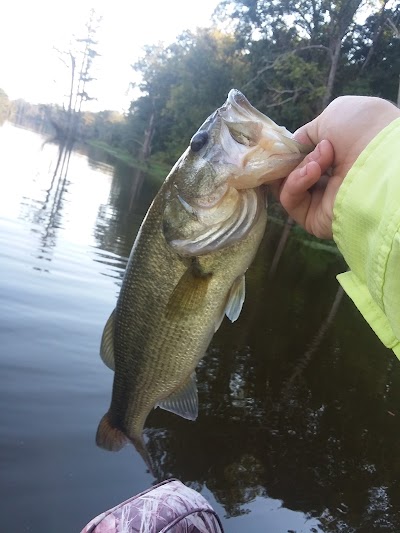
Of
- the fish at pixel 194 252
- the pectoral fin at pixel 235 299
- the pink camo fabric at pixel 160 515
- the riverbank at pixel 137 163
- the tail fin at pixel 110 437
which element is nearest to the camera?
the fish at pixel 194 252

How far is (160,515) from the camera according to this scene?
8.77 feet

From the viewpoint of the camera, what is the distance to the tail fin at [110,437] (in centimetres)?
271

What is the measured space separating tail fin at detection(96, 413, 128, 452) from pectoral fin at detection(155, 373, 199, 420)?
0.29 m

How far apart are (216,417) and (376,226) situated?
408 cm

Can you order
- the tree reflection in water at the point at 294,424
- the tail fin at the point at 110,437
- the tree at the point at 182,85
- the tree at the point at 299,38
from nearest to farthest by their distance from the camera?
the tail fin at the point at 110,437 < the tree reflection in water at the point at 294,424 < the tree at the point at 299,38 < the tree at the point at 182,85

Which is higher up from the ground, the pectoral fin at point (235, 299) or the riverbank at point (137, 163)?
the pectoral fin at point (235, 299)

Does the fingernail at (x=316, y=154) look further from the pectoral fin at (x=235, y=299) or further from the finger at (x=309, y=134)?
the pectoral fin at (x=235, y=299)

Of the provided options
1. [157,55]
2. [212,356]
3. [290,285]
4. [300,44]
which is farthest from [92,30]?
[212,356]

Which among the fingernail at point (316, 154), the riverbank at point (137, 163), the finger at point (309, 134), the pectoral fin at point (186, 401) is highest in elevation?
the finger at point (309, 134)

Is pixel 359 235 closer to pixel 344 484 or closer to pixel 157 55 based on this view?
pixel 344 484

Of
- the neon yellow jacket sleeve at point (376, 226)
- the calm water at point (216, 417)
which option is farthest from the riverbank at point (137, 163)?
the neon yellow jacket sleeve at point (376, 226)

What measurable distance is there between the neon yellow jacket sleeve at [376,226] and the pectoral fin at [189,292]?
25.0 inches

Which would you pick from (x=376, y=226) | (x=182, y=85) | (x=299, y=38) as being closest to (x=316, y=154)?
(x=376, y=226)

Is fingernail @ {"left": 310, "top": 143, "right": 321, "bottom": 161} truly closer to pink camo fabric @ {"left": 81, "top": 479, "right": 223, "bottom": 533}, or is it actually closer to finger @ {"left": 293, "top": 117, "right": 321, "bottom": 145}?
finger @ {"left": 293, "top": 117, "right": 321, "bottom": 145}
